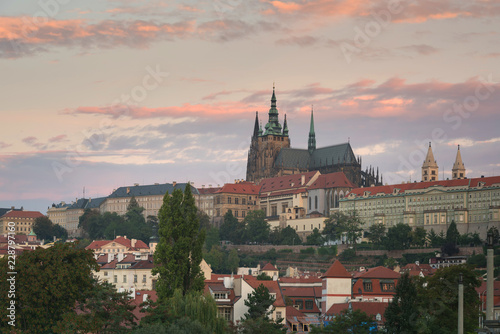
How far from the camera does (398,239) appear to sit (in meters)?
160

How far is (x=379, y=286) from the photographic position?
93812mm

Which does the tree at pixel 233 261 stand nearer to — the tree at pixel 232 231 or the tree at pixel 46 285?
the tree at pixel 232 231

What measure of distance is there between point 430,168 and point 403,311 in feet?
444

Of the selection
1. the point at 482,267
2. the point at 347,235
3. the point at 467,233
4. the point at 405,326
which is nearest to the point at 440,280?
the point at 405,326

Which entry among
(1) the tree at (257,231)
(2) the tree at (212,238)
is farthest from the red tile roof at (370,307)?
(1) the tree at (257,231)

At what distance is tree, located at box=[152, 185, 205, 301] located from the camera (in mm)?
64688

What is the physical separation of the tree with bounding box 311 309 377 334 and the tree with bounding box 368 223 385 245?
320 feet

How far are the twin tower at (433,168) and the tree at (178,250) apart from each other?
13373 centimetres

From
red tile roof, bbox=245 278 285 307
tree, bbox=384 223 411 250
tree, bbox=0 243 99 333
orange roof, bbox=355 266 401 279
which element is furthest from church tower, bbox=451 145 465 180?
tree, bbox=0 243 99 333

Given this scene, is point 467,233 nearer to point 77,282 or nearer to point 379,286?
point 379,286

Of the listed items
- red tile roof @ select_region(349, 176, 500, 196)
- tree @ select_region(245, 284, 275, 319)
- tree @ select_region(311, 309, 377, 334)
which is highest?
red tile roof @ select_region(349, 176, 500, 196)

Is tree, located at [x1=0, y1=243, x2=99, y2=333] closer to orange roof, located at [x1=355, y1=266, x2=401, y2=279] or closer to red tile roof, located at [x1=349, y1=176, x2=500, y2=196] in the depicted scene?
orange roof, located at [x1=355, y1=266, x2=401, y2=279]

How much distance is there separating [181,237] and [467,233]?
334ft

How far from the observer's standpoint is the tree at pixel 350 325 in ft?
219
